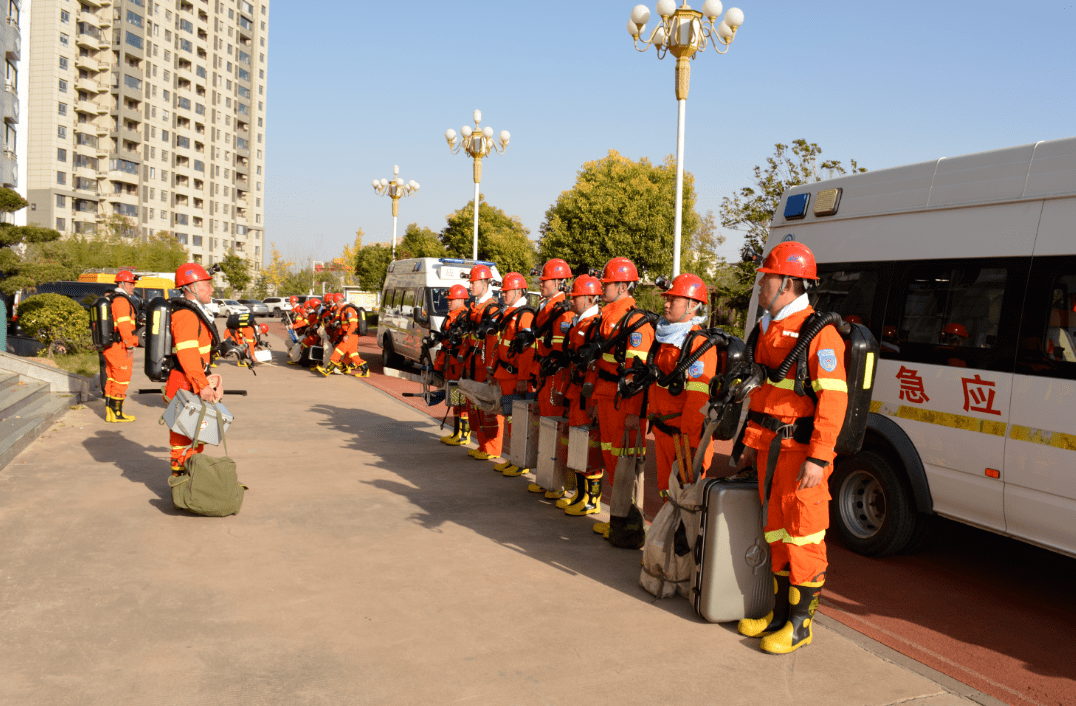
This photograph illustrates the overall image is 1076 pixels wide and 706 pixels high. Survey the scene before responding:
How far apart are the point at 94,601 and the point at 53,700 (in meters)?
1.29

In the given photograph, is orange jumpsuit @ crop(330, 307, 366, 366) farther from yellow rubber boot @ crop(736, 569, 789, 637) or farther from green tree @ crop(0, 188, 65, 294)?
yellow rubber boot @ crop(736, 569, 789, 637)

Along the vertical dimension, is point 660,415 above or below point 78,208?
below

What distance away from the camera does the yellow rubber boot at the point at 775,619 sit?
4547 millimetres

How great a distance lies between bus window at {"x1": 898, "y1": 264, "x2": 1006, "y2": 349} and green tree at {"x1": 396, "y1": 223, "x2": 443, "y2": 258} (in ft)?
145

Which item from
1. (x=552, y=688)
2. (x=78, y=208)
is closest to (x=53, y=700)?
(x=552, y=688)

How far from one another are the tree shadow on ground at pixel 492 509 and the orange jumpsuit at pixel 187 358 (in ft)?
Answer: 6.12

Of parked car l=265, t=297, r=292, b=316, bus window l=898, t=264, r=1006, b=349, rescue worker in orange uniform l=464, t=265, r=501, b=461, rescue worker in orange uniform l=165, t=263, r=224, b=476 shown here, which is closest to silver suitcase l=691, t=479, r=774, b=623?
bus window l=898, t=264, r=1006, b=349

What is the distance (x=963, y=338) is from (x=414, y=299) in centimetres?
1522

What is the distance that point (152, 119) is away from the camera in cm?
8244

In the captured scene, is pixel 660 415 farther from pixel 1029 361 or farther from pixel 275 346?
pixel 275 346

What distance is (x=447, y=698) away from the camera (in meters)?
3.73

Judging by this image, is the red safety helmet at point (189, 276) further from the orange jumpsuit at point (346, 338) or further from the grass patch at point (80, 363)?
the orange jumpsuit at point (346, 338)

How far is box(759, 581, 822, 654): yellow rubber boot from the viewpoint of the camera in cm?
438

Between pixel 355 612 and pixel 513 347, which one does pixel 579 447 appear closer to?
pixel 513 347
